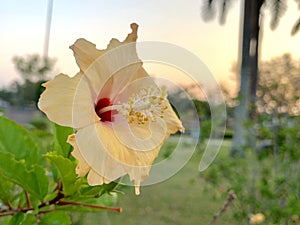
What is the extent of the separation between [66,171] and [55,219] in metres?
0.08

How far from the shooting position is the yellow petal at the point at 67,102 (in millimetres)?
253

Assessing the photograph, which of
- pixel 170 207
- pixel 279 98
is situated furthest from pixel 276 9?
pixel 279 98

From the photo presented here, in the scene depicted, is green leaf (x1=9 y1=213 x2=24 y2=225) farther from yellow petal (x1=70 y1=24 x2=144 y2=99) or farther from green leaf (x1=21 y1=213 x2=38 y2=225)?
yellow petal (x1=70 y1=24 x2=144 y2=99)

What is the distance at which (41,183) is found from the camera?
36cm

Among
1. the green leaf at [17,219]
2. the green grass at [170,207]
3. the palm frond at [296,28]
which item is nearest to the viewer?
the green leaf at [17,219]

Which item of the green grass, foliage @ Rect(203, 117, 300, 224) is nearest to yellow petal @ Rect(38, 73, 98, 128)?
foliage @ Rect(203, 117, 300, 224)

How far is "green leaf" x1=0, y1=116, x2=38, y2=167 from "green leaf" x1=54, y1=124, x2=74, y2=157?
0.21ft

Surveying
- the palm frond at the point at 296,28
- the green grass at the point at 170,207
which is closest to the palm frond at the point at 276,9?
the palm frond at the point at 296,28

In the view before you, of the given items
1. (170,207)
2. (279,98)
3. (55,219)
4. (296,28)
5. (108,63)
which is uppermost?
(296,28)

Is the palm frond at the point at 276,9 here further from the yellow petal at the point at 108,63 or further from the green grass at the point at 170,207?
the yellow petal at the point at 108,63

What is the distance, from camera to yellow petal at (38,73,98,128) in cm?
25

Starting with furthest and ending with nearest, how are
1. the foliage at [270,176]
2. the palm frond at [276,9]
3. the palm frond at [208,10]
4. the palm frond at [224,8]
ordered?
the palm frond at [208,10], the palm frond at [224,8], the palm frond at [276,9], the foliage at [270,176]

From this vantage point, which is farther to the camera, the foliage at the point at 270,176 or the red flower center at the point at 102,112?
the foliage at the point at 270,176

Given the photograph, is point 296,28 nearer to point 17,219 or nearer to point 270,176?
point 270,176
